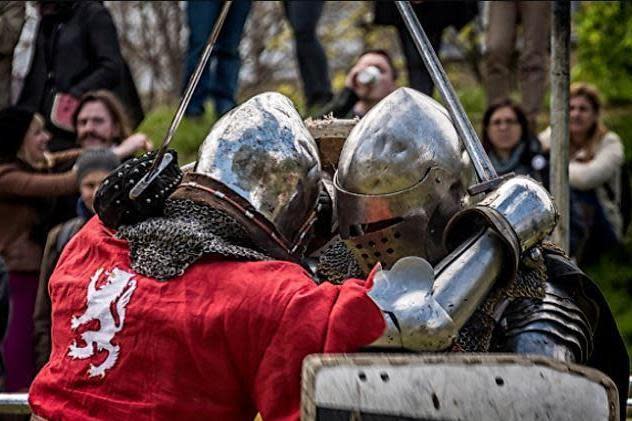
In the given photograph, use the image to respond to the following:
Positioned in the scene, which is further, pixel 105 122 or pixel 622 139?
pixel 622 139

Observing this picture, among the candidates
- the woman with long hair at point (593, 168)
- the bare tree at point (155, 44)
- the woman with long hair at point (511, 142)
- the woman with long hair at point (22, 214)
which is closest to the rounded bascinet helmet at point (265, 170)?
the woman with long hair at point (22, 214)

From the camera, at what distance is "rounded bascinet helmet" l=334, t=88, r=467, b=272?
3748 millimetres

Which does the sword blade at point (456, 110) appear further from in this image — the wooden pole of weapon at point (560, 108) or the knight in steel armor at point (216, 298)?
the wooden pole of weapon at point (560, 108)

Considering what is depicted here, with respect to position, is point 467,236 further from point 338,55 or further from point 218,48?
point 338,55

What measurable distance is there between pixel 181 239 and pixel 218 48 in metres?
4.45

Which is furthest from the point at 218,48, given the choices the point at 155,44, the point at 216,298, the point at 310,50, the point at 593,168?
the point at 155,44

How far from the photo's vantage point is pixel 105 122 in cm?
638

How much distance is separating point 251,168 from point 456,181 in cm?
55

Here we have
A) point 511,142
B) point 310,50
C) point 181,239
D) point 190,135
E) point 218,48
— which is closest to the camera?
point 181,239

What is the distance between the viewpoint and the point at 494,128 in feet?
20.8

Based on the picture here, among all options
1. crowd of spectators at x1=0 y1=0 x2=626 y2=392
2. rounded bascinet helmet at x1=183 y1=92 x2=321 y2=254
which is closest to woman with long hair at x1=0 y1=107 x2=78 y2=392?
crowd of spectators at x1=0 y1=0 x2=626 y2=392

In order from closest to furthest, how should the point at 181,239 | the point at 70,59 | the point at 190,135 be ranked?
1. the point at 181,239
2. the point at 70,59
3. the point at 190,135

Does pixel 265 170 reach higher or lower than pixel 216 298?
higher

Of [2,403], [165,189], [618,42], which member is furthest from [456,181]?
[618,42]
